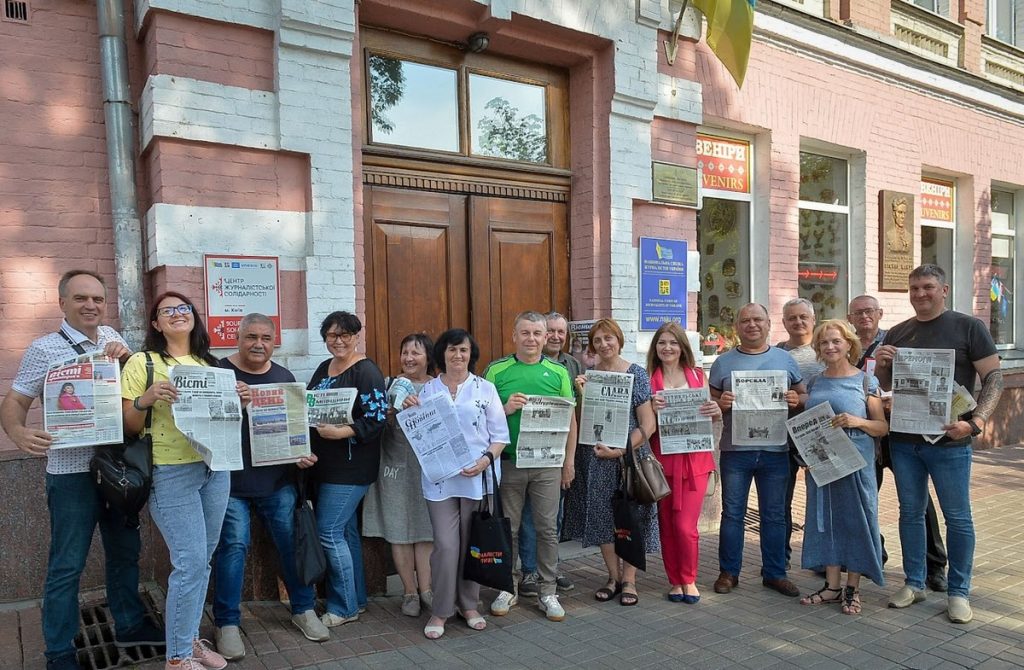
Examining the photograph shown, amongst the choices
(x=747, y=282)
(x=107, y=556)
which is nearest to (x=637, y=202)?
(x=747, y=282)

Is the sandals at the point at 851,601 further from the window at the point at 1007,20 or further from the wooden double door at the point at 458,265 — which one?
Result: the window at the point at 1007,20

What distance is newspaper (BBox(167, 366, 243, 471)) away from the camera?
11.3ft

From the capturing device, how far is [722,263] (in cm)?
821

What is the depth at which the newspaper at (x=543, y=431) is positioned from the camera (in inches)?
173

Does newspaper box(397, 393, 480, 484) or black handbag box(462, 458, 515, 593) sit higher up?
newspaper box(397, 393, 480, 484)

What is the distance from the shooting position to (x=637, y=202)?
263 inches

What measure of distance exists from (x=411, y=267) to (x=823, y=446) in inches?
131

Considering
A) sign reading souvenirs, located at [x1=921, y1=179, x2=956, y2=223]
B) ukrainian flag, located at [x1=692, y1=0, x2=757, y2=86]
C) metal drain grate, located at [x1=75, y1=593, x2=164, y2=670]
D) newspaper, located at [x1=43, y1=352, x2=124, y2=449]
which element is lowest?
metal drain grate, located at [x1=75, y1=593, x2=164, y2=670]

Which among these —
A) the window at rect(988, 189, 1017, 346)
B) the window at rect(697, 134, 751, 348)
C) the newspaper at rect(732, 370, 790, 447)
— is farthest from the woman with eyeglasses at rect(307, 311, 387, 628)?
the window at rect(988, 189, 1017, 346)

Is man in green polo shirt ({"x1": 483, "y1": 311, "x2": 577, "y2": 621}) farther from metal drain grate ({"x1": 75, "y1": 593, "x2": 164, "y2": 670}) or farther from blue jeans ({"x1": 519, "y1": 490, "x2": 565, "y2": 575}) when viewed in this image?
metal drain grate ({"x1": 75, "y1": 593, "x2": 164, "y2": 670})

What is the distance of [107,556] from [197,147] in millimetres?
2564

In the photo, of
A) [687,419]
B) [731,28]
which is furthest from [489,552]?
[731,28]

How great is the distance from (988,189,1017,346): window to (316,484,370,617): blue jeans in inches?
436

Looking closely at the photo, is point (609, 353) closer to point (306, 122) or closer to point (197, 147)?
point (306, 122)
